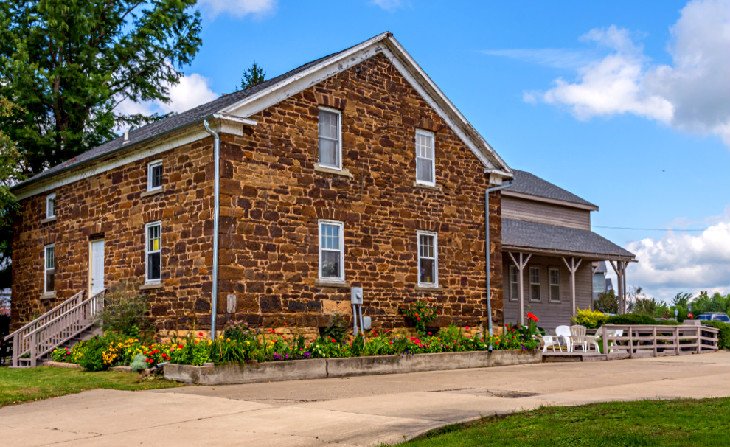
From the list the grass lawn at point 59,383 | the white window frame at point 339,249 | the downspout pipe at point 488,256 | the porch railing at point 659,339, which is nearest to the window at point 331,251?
the white window frame at point 339,249

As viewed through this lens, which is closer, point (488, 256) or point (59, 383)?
point (59, 383)

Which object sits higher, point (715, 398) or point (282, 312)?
point (282, 312)

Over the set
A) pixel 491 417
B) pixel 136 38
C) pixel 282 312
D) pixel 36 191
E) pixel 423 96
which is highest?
pixel 136 38

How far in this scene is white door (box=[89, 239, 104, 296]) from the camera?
2365 centimetres

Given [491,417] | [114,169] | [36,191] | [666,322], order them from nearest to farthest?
[491,417] → [114,169] → [36,191] → [666,322]

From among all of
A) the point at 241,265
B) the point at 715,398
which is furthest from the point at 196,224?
the point at 715,398

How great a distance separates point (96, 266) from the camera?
23891mm

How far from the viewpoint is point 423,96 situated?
24.5 meters

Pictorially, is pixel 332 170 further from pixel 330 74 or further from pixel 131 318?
pixel 131 318

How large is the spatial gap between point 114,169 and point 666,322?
72.8 feet

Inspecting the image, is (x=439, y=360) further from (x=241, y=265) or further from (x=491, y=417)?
(x=491, y=417)

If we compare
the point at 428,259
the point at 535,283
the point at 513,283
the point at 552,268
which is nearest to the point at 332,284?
the point at 428,259

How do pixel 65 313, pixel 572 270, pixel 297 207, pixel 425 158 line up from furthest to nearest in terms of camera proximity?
pixel 572 270
pixel 425 158
pixel 65 313
pixel 297 207

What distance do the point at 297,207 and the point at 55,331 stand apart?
7.37m
